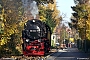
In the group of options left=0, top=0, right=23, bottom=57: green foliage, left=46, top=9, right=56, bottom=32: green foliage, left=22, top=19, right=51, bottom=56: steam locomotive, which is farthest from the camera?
left=46, top=9, right=56, bottom=32: green foliage

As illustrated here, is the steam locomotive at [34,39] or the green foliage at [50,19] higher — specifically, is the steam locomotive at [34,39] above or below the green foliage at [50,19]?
below

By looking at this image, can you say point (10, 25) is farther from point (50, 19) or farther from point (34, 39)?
point (50, 19)

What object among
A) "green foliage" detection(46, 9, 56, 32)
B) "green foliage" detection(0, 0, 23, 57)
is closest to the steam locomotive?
"green foliage" detection(0, 0, 23, 57)

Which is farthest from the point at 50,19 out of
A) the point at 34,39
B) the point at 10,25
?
the point at 34,39

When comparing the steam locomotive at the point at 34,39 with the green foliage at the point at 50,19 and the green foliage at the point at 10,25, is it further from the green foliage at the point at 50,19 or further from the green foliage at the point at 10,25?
the green foliage at the point at 50,19

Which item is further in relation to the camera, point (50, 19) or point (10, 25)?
point (50, 19)

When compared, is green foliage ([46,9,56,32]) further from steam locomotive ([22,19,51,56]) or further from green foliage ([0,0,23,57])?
steam locomotive ([22,19,51,56])

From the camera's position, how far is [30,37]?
1359 inches

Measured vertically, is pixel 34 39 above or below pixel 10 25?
below

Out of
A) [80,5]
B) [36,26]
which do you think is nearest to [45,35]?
[36,26]

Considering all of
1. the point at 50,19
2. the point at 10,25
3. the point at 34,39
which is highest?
the point at 50,19

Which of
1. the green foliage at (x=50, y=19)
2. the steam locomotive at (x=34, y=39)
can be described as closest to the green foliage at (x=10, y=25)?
the steam locomotive at (x=34, y=39)

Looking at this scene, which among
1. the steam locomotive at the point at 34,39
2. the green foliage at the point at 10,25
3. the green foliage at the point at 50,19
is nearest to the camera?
the steam locomotive at the point at 34,39

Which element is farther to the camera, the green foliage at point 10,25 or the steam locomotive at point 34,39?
the green foliage at point 10,25
